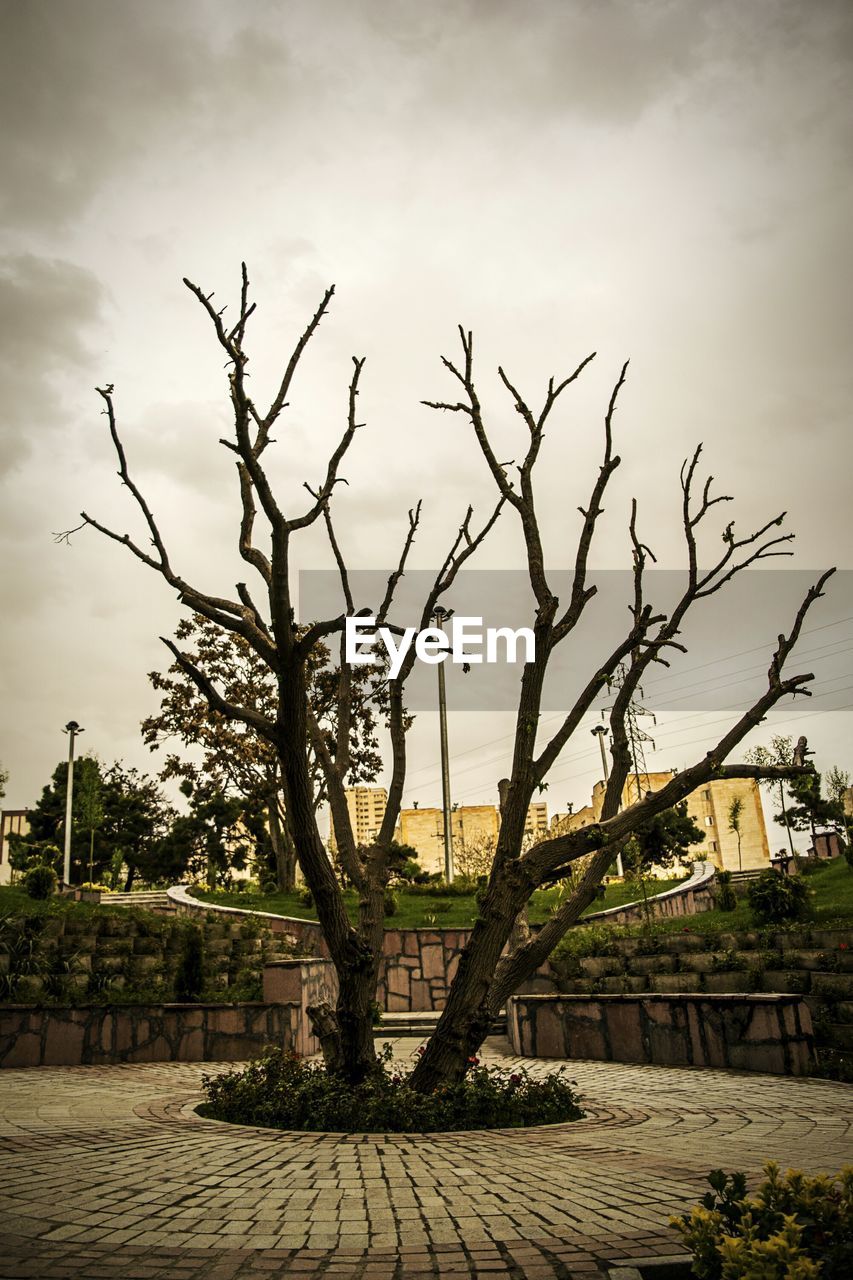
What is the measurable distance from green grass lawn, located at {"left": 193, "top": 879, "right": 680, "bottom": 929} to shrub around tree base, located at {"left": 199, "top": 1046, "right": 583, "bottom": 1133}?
12189mm

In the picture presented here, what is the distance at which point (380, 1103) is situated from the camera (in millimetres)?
6918

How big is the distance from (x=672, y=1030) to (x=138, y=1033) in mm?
6989

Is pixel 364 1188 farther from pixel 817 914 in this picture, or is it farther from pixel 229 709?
pixel 817 914

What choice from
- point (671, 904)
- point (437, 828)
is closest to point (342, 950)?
point (671, 904)

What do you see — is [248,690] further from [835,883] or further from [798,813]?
[798,813]

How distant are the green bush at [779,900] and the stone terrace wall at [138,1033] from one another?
275 inches

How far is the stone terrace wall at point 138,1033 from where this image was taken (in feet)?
38.8

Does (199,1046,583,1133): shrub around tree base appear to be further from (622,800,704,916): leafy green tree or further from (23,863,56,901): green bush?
(622,800,704,916): leafy green tree

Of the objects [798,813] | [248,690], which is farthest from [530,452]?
[798,813]

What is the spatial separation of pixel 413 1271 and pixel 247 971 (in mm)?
12933

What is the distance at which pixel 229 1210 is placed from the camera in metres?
4.47

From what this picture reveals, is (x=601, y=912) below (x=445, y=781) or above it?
below

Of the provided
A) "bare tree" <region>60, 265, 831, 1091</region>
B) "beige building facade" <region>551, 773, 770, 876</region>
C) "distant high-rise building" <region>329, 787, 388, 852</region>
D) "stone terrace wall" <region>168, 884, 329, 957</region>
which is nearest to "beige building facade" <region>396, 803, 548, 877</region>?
"distant high-rise building" <region>329, 787, 388, 852</region>

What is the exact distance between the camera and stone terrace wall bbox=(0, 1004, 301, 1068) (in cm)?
1182
